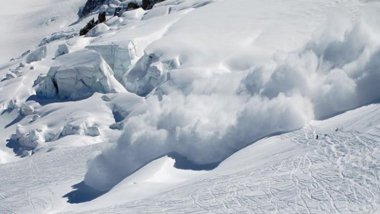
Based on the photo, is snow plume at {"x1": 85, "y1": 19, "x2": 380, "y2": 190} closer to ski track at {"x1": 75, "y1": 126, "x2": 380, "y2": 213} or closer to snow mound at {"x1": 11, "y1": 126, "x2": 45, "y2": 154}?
ski track at {"x1": 75, "y1": 126, "x2": 380, "y2": 213}

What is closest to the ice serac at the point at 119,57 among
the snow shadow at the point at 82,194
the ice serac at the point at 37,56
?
the ice serac at the point at 37,56

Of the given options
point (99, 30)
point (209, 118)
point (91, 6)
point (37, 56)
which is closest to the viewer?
point (209, 118)

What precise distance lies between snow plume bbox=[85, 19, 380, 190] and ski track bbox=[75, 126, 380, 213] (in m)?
1.44

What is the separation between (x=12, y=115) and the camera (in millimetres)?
27172

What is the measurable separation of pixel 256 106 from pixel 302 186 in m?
4.77

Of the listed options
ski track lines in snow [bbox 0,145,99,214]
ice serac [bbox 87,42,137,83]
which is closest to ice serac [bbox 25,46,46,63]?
ice serac [bbox 87,42,137,83]

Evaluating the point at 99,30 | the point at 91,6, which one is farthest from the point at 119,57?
the point at 91,6

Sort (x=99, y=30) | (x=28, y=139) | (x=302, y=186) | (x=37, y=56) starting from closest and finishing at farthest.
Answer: (x=302, y=186) < (x=28, y=139) < (x=37, y=56) < (x=99, y=30)

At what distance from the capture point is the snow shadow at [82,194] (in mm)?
16141

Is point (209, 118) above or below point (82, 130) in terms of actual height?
above

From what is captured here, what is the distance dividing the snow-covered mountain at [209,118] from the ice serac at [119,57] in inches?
1.8

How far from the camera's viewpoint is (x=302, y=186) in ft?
39.9

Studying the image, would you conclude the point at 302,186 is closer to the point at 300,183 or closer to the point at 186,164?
the point at 300,183

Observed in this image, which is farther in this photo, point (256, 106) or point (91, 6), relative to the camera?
point (91, 6)
